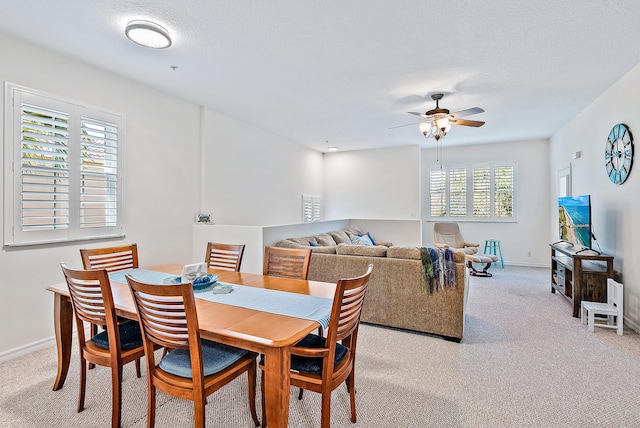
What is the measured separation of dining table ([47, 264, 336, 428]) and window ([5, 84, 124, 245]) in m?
1.07

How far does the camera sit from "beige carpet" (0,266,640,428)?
198 centimetres

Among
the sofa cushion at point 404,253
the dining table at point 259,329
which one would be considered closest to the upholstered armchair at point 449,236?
the sofa cushion at point 404,253

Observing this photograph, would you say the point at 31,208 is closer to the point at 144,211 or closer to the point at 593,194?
the point at 144,211

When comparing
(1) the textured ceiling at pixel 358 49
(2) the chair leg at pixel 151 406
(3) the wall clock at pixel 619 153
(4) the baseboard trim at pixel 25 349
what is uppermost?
(1) the textured ceiling at pixel 358 49

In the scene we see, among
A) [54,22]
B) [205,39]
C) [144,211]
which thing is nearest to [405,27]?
[205,39]

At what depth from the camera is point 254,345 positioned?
1450 mm

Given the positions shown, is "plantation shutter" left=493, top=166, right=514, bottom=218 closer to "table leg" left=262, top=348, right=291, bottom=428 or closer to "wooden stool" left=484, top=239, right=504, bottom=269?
"wooden stool" left=484, top=239, right=504, bottom=269

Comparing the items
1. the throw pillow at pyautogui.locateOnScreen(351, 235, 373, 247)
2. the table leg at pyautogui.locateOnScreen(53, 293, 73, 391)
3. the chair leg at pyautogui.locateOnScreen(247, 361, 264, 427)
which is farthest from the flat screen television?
the table leg at pyautogui.locateOnScreen(53, 293, 73, 391)

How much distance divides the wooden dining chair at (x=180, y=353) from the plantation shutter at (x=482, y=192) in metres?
6.76

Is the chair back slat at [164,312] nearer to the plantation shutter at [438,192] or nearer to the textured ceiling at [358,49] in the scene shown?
the textured ceiling at [358,49]

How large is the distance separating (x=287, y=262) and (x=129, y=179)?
7.24ft

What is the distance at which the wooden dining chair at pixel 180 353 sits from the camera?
4.82 feet

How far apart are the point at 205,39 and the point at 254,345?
8.11 feet

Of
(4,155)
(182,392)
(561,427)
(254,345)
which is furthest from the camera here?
(4,155)
